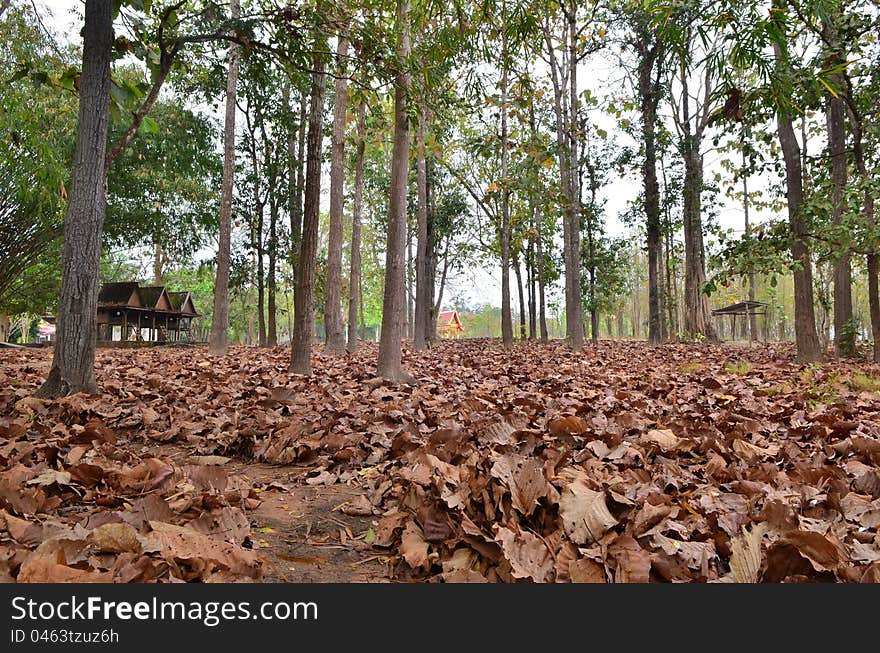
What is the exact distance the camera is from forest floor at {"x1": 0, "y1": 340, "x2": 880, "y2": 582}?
1366 mm

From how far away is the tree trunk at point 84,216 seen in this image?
163 inches

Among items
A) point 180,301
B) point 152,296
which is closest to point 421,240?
point 152,296

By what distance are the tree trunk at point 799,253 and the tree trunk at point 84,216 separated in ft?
26.5

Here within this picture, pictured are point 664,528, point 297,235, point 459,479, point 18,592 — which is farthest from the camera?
point 297,235

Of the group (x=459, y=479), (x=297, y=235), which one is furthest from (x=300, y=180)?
(x=459, y=479)

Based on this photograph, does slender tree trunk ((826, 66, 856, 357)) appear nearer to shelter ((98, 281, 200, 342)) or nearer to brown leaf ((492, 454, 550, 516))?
brown leaf ((492, 454, 550, 516))

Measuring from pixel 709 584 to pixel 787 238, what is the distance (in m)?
6.91

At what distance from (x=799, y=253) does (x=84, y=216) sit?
28.5ft

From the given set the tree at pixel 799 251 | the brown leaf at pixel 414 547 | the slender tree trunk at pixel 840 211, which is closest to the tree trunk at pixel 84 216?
the brown leaf at pixel 414 547

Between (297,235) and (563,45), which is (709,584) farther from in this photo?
(297,235)

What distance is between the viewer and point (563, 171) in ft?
43.3

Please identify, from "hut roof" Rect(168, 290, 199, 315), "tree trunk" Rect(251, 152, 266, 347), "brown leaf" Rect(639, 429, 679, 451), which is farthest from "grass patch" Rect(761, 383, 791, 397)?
"hut roof" Rect(168, 290, 199, 315)

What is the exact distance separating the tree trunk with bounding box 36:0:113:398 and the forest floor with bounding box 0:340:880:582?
15.2 inches

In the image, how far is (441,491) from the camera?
1.83 metres
